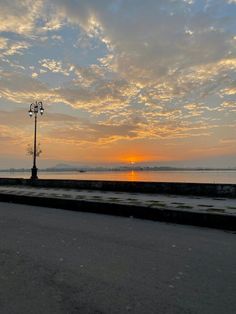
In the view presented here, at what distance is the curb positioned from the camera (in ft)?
33.3

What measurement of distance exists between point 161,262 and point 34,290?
244cm

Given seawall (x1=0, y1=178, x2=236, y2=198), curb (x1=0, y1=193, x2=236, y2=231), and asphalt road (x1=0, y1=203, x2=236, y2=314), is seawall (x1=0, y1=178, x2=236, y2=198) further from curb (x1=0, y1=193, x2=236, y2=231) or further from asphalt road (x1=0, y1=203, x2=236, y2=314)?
asphalt road (x1=0, y1=203, x2=236, y2=314)

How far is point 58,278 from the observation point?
5383 mm

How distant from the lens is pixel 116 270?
5.77m

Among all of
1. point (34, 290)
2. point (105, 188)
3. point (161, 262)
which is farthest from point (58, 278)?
point (105, 188)

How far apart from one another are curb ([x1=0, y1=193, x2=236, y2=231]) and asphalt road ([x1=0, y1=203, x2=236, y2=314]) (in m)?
0.60

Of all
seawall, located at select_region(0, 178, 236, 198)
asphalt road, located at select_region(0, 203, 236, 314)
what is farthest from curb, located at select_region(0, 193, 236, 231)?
seawall, located at select_region(0, 178, 236, 198)

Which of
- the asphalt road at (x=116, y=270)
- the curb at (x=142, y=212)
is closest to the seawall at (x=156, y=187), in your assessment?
the curb at (x=142, y=212)

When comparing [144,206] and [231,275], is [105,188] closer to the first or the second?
[144,206]

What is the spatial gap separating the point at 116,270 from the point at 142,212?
21.5ft

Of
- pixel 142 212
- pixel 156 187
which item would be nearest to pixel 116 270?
pixel 142 212

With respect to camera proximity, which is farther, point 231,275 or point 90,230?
point 90,230

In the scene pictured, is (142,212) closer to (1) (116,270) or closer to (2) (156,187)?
(1) (116,270)

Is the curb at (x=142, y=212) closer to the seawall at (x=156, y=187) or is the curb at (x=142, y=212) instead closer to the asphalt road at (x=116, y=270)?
the asphalt road at (x=116, y=270)
